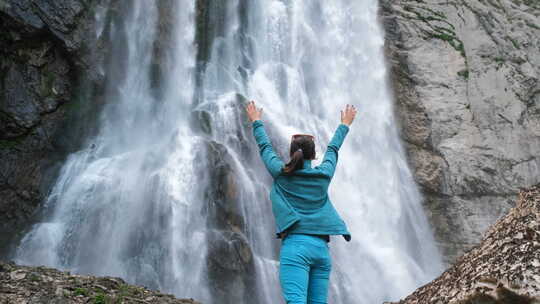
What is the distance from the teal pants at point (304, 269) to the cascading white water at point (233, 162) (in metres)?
5.89

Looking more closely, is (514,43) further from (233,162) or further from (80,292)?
(80,292)

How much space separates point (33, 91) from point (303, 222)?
10.2 meters

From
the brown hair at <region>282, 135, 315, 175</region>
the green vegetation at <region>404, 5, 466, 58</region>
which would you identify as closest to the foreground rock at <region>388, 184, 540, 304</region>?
the brown hair at <region>282, 135, 315, 175</region>

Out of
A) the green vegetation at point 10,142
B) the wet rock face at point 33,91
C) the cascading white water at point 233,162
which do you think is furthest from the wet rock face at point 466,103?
the green vegetation at point 10,142

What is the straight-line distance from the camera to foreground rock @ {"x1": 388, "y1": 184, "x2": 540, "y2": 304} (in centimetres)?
264

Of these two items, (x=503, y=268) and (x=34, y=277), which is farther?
(x=34, y=277)

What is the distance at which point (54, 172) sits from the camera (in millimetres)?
11164

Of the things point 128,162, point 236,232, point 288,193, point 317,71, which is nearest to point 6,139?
point 128,162

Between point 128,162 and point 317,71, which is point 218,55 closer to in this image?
point 317,71

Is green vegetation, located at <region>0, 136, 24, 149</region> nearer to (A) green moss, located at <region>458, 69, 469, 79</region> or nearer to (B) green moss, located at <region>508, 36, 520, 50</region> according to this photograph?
(A) green moss, located at <region>458, 69, 469, 79</region>

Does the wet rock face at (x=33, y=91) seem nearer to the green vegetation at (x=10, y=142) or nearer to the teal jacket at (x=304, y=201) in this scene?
the green vegetation at (x=10, y=142)

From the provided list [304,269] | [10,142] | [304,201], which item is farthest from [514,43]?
[304,269]

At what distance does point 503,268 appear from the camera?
9.14ft

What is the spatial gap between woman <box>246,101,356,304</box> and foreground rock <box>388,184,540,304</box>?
69 cm
